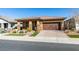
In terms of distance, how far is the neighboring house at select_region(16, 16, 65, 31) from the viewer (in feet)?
30.0

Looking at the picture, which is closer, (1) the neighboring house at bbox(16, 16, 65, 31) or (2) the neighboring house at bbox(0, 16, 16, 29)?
(1) the neighboring house at bbox(16, 16, 65, 31)

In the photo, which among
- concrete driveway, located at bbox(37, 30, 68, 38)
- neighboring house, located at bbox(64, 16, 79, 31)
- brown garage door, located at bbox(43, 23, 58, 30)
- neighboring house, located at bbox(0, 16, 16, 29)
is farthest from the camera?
neighboring house, located at bbox(0, 16, 16, 29)

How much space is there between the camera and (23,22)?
941 cm

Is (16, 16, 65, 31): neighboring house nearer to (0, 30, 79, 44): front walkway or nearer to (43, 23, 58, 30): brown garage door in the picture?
(43, 23, 58, 30): brown garage door

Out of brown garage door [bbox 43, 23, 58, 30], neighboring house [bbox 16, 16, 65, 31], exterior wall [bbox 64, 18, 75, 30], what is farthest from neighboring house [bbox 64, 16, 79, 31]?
brown garage door [bbox 43, 23, 58, 30]

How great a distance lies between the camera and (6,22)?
9.96 m

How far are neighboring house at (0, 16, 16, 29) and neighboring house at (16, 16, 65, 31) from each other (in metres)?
0.54

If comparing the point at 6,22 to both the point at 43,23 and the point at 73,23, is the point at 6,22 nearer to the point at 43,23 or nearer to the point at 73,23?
the point at 43,23

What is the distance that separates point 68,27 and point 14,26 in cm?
361

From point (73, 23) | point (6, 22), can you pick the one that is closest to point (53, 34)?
point (73, 23)

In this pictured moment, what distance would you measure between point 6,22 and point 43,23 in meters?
2.67
